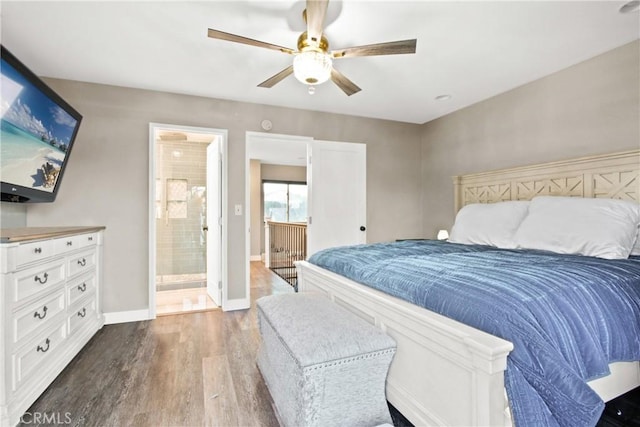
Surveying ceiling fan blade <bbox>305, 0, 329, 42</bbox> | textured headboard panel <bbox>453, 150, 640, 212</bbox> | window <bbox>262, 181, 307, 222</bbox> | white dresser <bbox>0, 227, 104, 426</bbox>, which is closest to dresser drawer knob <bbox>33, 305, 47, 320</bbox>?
white dresser <bbox>0, 227, 104, 426</bbox>


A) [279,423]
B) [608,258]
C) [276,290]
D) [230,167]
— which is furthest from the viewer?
[276,290]

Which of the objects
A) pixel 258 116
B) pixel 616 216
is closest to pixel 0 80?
pixel 258 116

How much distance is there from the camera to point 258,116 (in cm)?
381

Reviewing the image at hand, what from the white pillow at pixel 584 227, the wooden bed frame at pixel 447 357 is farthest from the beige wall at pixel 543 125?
the white pillow at pixel 584 227

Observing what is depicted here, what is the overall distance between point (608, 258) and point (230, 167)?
346cm

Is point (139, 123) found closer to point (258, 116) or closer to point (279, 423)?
point (258, 116)

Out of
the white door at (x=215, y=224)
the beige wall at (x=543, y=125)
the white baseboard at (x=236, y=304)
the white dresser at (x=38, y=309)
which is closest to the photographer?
the white dresser at (x=38, y=309)

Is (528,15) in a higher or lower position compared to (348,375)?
higher

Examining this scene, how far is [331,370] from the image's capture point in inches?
54.6

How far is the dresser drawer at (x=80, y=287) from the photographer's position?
7.75 ft

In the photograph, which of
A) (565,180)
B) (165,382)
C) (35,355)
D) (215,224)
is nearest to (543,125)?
(565,180)

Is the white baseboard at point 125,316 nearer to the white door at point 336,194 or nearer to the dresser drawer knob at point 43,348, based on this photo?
the dresser drawer knob at point 43,348

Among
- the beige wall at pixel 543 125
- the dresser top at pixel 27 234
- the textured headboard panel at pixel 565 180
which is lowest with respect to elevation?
the dresser top at pixel 27 234

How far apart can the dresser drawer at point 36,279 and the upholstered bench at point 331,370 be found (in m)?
1.41
